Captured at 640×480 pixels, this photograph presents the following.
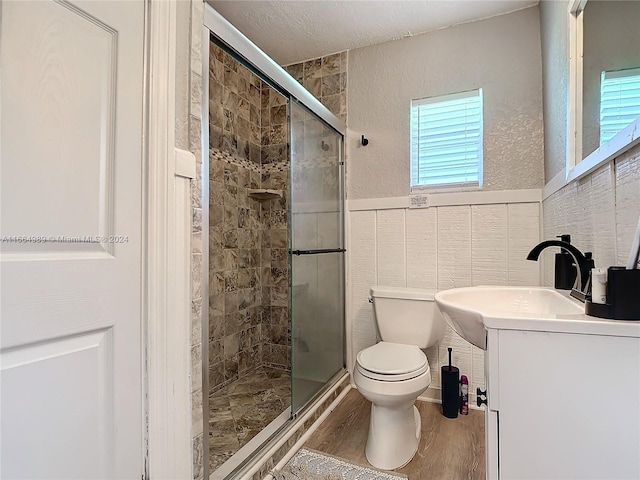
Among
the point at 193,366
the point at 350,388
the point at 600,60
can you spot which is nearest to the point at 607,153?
the point at 600,60

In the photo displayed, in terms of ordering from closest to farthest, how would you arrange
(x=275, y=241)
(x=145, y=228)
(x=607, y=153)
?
(x=607, y=153)
(x=145, y=228)
(x=275, y=241)

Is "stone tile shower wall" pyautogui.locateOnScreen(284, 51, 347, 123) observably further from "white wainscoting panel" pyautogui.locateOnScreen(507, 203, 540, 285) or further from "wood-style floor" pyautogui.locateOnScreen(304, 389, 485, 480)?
"wood-style floor" pyautogui.locateOnScreen(304, 389, 485, 480)

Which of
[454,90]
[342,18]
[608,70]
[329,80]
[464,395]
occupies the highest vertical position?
[342,18]

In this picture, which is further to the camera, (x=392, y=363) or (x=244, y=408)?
(x=244, y=408)

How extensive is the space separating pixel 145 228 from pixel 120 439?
597 mm

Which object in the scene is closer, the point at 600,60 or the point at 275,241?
the point at 600,60

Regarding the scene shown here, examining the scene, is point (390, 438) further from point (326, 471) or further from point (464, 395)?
point (464, 395)

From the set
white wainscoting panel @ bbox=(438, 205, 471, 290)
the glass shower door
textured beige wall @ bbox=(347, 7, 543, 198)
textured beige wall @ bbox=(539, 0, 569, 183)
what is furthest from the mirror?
the glass shower door

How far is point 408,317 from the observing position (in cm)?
204

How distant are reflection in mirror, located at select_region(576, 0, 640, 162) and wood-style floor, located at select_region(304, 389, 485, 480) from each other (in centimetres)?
144

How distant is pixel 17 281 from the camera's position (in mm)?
748

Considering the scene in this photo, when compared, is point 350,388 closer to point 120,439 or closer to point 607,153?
point 120,439

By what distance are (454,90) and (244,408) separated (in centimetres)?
248

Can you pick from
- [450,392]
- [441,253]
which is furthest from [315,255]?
[450,392]
